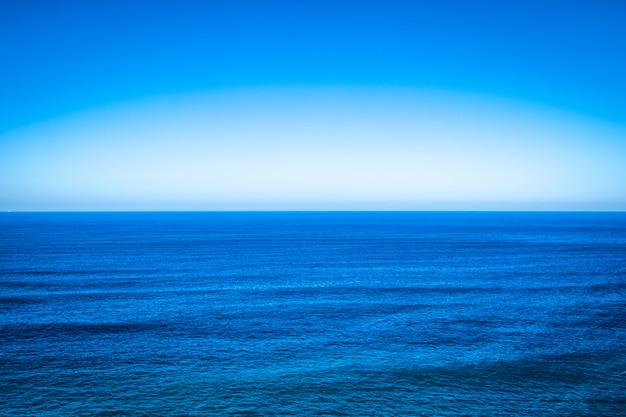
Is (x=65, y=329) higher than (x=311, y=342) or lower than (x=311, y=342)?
higher

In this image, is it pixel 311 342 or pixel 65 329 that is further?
pixel 65 329

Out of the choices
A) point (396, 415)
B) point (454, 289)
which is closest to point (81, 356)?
point (396, 415)

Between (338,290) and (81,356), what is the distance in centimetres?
4055

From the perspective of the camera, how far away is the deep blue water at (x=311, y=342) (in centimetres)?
3403

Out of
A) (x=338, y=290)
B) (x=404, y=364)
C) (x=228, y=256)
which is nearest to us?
(x=404, y=364)

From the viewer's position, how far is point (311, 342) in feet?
153

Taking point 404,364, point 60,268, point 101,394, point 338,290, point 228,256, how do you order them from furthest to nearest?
point 228,256 → point 60,268 → point 338,290 → point 404,364 → point 101,394

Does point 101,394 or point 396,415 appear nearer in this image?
point 396,415

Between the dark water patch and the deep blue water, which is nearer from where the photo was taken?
the deep blue water

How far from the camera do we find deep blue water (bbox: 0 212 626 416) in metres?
34.0

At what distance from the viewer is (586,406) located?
33.0m

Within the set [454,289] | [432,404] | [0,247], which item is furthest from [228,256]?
[432,404]

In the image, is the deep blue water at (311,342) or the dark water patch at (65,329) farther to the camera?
the dark water patch at (65,329)

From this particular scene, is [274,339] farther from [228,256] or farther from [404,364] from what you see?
[228,256]
